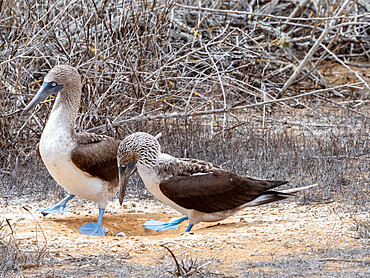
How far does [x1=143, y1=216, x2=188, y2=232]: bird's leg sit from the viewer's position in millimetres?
5223

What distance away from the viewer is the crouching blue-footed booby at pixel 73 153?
5.15 meters

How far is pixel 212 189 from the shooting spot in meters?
5.00

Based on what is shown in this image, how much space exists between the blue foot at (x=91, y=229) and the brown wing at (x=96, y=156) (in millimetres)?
417

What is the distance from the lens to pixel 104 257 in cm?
409

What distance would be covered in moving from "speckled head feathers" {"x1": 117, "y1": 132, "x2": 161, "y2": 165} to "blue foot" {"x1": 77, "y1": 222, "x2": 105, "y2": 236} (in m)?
0.57

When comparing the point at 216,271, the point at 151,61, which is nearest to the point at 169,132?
the point at 151,61

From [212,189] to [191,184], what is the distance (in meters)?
0.17

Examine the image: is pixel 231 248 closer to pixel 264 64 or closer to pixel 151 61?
pixel 151 61

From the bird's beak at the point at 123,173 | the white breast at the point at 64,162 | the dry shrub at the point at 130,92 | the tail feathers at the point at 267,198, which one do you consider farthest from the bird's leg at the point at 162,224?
the dry shrub at the point at 130,92

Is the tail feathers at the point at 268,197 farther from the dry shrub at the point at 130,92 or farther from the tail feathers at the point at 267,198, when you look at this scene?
the dry shrub at the point at 130,92

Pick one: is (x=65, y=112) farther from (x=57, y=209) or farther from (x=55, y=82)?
(x=57, y=209)

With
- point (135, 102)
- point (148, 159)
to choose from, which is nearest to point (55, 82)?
point (148, 159)

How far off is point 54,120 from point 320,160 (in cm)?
320

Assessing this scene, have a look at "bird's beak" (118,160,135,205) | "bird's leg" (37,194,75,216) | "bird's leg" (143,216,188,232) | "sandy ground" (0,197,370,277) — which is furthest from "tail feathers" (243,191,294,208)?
"bird's leg" (37,194,75,216)
